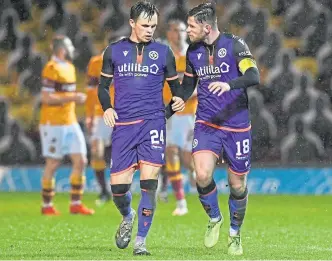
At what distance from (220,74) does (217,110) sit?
0.87 ft

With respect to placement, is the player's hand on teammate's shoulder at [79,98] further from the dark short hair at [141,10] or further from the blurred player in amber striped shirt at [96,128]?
the dark short hair at [141,10]

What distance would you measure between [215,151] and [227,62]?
651mm

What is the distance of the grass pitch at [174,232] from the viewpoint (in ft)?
28.1

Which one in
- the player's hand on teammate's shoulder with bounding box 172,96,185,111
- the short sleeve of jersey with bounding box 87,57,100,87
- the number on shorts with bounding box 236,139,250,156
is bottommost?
the short sleeve of jersey with bounding box 87,57,100,87

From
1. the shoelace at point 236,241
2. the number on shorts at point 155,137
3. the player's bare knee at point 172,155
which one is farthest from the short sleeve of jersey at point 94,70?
the shoelace at point 236,241

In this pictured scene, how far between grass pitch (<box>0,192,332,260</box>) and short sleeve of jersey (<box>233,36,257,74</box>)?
4.41 feet

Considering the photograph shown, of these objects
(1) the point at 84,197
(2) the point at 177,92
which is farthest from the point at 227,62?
(1) the point at 84,197

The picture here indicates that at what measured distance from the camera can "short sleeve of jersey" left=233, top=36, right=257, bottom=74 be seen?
8398 mm

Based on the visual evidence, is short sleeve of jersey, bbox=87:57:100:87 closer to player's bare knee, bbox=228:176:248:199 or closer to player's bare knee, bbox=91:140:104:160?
player's bare knee, bbox=91:140:104:160

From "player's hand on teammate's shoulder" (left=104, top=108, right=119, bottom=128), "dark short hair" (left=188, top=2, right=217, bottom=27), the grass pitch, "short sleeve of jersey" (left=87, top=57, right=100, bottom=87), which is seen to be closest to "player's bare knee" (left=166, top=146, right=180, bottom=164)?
the grass pitch

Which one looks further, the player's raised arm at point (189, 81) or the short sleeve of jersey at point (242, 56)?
the player's raised arm at point (189, 81)

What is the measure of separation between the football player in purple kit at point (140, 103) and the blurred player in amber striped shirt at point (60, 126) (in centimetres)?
417

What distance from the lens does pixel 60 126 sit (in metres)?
13.1

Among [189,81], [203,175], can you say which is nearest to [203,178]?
[203,175]
